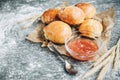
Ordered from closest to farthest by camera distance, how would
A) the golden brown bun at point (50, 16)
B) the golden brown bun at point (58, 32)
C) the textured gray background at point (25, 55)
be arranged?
the textured gray background at point (25, 55), the golden brown bun at point (58, 32), the golden brown bun at point (50, 16)

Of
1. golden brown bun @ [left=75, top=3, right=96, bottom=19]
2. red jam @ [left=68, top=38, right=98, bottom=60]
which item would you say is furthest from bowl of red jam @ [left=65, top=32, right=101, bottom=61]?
golden brown bun @ [left=75, top=3, right=96, bottom=19]

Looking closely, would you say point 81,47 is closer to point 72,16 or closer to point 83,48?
point 83,48

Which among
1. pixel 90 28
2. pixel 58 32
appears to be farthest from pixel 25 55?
pixel 90 28

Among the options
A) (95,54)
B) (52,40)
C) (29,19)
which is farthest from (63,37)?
(29,19)

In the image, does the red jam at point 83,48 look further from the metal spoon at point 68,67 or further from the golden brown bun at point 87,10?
the golden brown bun at point 87,10

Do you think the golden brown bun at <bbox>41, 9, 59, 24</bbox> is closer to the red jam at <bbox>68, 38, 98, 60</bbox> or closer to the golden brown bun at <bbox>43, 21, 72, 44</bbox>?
the golden brown bun at <bbox>43, 21, 72, 44</bbox>

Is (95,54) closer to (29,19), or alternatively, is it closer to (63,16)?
(63,16)

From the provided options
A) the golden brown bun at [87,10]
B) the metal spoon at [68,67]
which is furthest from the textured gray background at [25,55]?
the golden brown bun at [87,10]
